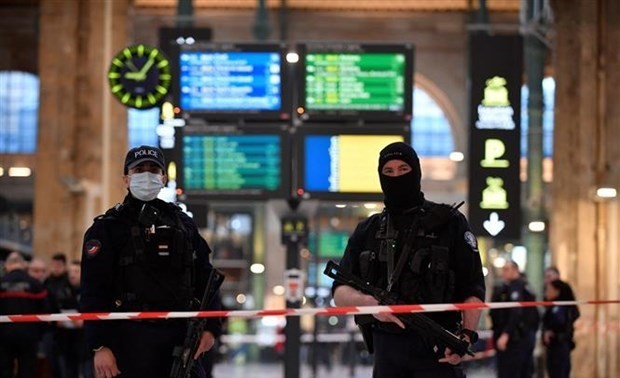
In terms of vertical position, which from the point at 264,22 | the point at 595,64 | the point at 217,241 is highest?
the point at 264,22

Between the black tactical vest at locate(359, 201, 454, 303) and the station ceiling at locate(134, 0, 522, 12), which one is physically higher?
the station ceiling at locate(134, 0, 522, 12)

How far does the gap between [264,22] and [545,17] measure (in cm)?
1013

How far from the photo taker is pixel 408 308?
612 cm

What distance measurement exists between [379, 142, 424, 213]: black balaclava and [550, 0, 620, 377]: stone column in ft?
51.0

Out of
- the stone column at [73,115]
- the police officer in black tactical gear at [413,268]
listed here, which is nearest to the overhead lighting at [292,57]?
the stone column at [73,115]

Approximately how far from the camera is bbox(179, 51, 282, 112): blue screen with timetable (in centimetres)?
1592

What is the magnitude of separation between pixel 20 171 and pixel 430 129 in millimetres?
13285

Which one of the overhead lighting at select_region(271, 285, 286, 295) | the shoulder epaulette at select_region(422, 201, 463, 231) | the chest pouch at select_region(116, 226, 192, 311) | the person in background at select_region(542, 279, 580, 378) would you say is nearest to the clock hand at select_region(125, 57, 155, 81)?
the person in background at select_region(542, 279, 580, 378)

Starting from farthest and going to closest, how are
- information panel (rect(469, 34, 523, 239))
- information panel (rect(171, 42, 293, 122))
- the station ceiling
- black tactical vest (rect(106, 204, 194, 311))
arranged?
1. the station ceiling
2. information panel (rect(469, 34, 523, 239))
3. information panel (rect(171, 42, 293, 122))
4. black tactical vest (rect(106, 204, 194, 311))

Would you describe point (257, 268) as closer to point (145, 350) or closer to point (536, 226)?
point (536, 226)

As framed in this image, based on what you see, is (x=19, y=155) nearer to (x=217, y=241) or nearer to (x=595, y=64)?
(x=217, y=241)

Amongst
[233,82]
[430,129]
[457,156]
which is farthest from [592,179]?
[430,129]

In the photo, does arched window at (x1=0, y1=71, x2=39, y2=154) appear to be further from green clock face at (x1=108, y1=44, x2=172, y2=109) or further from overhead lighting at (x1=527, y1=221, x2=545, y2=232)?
green clock face at (x1=108, y1=44, x2=172, y2=109)

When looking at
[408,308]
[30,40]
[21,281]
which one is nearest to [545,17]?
[21,281]
